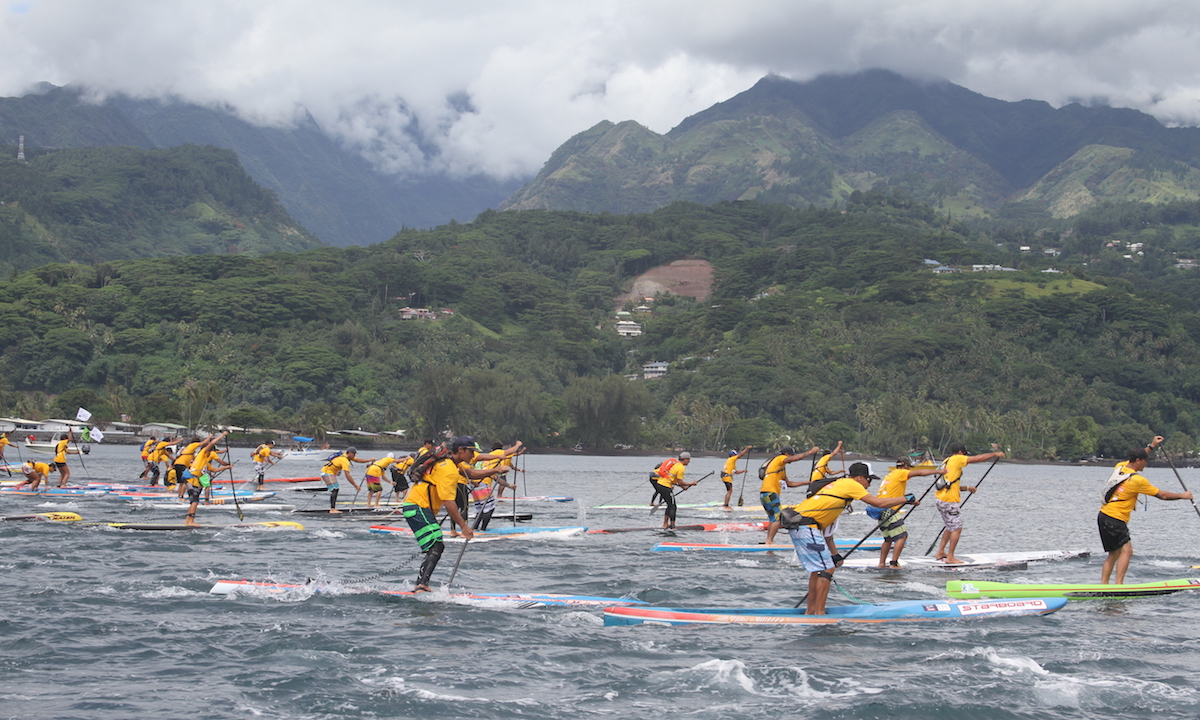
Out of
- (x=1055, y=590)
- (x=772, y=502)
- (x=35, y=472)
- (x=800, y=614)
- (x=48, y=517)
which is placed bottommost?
(x=48, y=517)

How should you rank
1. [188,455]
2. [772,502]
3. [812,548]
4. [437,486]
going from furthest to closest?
[188,455], [772,502], [437,486], [812,548]

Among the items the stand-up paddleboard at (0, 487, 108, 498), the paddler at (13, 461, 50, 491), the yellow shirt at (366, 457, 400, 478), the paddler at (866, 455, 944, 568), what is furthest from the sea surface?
the stand-up paddleboard at (0, 487, 108, 498)

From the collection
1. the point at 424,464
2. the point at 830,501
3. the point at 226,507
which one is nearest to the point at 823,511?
the point at 830,501

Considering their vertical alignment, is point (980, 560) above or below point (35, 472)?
below

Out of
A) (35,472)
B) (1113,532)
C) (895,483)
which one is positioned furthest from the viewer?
(35,472)

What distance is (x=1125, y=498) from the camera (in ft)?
57.5

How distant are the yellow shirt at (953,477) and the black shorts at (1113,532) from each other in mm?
2823

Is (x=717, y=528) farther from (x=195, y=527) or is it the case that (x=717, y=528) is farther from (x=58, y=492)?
(x=58, y=492)

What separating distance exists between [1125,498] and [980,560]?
522 cm

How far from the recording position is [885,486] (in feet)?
65.4

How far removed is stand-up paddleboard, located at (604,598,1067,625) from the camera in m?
15.2

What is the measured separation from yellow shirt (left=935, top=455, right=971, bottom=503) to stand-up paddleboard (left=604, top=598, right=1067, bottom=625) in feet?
14.8

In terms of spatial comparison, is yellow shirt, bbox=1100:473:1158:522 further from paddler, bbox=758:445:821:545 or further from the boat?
the boat

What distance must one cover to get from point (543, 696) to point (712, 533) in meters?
17.5
